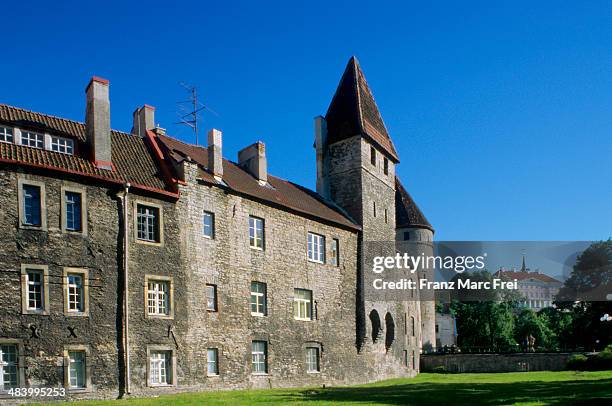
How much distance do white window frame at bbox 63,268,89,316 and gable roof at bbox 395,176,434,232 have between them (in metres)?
43.9

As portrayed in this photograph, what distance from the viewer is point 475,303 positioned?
322ft

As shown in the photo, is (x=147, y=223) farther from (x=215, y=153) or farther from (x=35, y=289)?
(x=215, y=153)

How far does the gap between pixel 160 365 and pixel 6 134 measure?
36.2 ft

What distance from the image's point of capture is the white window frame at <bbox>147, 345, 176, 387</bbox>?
96.4ft

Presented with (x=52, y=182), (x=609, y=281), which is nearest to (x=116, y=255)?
(x=52, y=182)

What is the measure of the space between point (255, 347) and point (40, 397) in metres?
12.1

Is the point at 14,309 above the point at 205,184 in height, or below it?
below

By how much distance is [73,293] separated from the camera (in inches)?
1083

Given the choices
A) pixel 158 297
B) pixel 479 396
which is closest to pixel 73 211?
pixel 158 297

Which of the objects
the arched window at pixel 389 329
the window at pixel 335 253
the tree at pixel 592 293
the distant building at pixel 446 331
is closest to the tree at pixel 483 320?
the distant building at pixel 446 331

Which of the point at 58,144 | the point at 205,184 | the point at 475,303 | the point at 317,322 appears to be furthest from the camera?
the point at 475,303

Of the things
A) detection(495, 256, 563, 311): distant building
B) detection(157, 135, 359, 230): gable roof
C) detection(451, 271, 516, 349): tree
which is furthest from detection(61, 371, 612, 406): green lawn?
detection(495, 256, 563, 311): distant building

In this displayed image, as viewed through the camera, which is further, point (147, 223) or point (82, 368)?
point (147, 223)

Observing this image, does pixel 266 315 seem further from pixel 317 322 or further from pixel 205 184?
pixel 205 184
